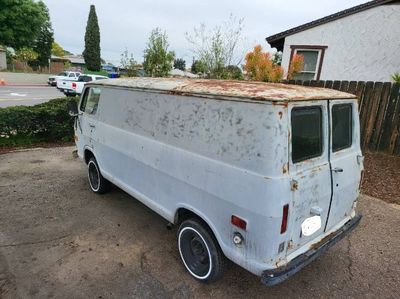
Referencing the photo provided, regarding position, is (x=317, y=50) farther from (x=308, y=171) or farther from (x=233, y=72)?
(x=308, y=171)

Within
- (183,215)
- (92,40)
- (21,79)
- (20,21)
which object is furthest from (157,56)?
(92,40)

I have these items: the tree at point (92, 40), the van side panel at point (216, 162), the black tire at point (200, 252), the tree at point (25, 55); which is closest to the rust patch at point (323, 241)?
the van side panel at point (216, 162)

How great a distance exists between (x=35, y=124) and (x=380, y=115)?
8.72 m

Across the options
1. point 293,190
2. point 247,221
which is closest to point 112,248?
point 247,221

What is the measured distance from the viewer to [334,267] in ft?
10.8

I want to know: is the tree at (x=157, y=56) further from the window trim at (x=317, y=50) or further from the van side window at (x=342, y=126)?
the van side window at (x=342, y=126)

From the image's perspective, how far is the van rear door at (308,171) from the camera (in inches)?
90.0

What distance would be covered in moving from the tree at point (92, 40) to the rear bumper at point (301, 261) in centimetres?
4358

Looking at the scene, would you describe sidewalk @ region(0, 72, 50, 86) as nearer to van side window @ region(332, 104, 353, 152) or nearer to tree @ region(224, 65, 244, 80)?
tree @ region(224, 65, 244, 80)

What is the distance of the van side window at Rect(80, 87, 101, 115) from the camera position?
4.44m

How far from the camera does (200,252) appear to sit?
3074 millimetres

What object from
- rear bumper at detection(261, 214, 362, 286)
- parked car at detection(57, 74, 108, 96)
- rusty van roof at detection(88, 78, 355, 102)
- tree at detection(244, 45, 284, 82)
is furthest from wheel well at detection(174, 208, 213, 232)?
parked car at detection(57, 74, 108, 96)

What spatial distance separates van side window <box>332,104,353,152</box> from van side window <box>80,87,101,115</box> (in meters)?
3.33

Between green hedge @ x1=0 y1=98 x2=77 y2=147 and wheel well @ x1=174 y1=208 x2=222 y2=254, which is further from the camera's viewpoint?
green hedge @ x1=0 y1=98 x2=77 y2=147
